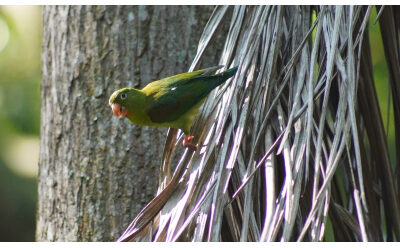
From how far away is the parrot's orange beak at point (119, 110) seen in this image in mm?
2873

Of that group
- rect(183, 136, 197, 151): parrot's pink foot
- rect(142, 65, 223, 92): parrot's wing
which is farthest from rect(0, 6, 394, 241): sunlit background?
rect(183, 136, 197, 151): parrot's pink foot

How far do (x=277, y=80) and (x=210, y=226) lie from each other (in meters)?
0.69

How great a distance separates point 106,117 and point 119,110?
241 millimetres

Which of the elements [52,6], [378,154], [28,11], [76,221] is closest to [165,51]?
[52,6]

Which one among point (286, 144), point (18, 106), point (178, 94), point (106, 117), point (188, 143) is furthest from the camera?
point (18, 106)

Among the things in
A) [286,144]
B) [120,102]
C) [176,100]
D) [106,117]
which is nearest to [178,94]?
[176,100]

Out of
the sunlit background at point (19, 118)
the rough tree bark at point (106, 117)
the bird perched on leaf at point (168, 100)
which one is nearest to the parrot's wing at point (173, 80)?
the bird perched on leaf at point (168, 100)

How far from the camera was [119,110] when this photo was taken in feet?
9.49

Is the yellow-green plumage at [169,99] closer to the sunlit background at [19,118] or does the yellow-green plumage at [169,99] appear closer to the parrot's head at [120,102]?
the parrot's head at [120,102]

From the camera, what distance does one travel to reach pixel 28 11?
429 inches

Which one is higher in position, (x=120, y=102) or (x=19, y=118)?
(x=19, y=118)

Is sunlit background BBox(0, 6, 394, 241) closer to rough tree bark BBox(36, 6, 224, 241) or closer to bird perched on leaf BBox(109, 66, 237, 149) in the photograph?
rough tree bark BBox(36, 6, 224, 241)

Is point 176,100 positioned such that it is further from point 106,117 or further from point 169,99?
point 106,117

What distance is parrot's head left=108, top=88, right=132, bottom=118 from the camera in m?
2.86
